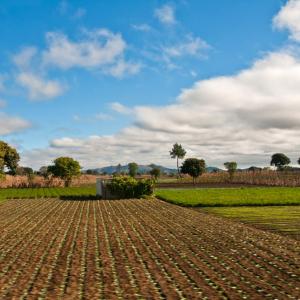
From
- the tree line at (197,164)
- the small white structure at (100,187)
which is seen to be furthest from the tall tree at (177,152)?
the small white structure at (100,187)

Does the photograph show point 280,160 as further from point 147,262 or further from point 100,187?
point 147,262

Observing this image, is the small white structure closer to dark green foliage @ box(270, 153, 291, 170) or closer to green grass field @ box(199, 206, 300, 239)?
green grass field @ box(199, 206, 300, 239)

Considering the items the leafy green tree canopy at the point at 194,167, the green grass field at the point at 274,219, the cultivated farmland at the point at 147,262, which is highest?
the leafy green tree canopy at the point at 194,167

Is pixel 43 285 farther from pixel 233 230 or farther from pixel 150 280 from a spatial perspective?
pixel 233 230

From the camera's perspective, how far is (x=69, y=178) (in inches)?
3465

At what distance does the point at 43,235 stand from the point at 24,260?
5.27 meters

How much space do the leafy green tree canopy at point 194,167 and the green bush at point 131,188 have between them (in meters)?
39.3

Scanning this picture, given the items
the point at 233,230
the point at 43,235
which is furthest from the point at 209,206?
the point at 43,235

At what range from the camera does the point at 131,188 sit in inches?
1805

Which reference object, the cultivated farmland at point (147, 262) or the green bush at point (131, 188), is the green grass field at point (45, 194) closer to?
the green bush at point (131, 188)

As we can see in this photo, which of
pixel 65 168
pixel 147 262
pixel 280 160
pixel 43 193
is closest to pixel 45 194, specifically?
pixel 43 193

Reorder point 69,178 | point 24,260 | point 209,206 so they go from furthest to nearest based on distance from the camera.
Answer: point 69,178 → point 209,206 → point 24,260

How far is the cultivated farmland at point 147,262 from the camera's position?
9352mm

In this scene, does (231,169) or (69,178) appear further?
(231,169)
